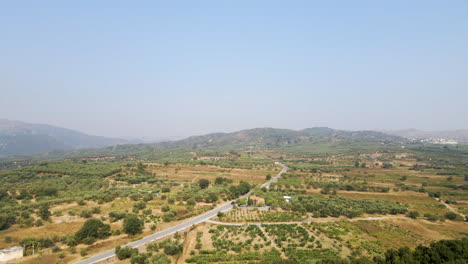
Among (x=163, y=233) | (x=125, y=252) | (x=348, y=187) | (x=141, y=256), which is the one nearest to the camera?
(x=141, y=256)

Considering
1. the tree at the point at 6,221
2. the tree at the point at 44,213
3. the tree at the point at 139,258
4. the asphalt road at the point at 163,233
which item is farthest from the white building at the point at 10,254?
the tree at the point at 139,258

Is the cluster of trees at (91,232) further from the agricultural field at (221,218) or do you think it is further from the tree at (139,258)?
the tree at (139,258)

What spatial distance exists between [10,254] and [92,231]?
945 centimetres

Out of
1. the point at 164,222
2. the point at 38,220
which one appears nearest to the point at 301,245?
the point at 164,222

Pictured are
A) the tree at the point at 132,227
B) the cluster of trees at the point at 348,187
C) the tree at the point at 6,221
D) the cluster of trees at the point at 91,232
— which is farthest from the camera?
the cluster of trees at the point at 348,187

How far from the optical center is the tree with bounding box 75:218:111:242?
119 feet

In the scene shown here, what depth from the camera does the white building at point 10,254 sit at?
29608 millimetres

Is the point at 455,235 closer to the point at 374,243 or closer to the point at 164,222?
the point at 374,243

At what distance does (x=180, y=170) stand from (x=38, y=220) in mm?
64453

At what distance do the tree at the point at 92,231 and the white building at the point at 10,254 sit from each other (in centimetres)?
660

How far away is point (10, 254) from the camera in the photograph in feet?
98.9

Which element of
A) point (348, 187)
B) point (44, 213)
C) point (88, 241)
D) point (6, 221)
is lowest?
point (348, 187)

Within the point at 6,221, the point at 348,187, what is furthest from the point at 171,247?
the point at 348,187

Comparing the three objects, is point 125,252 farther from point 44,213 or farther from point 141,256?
point 44,213
